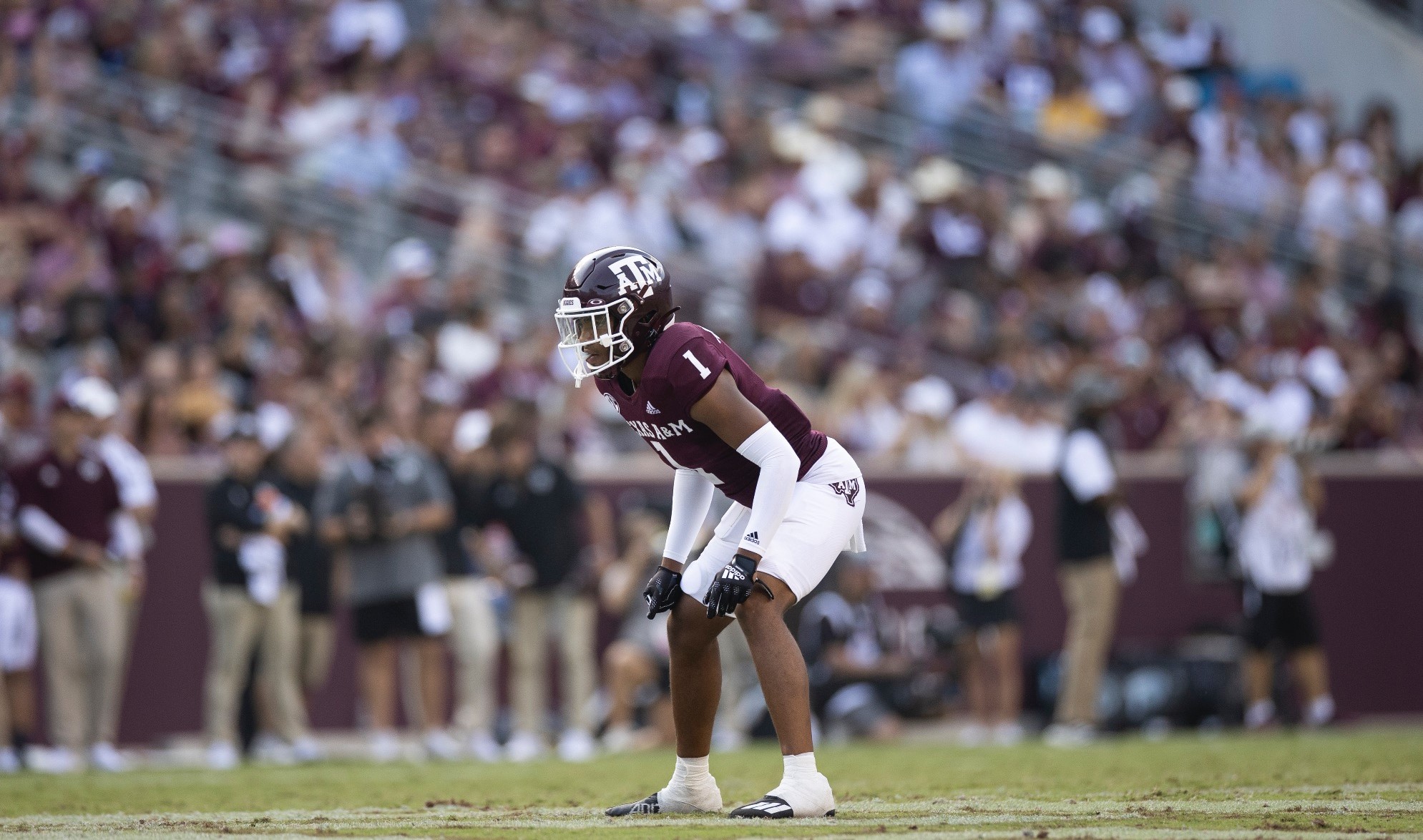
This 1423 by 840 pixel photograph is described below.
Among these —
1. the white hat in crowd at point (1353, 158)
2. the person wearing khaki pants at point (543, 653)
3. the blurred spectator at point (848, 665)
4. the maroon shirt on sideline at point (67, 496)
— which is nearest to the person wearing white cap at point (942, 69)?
the white hat in crowd at point (1353, 158)

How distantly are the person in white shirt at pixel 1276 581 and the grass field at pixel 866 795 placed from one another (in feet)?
3.92

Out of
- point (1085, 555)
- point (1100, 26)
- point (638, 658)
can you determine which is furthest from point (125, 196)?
point (1100, 26)

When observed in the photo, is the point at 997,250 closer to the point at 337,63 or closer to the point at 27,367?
the point at 337,63

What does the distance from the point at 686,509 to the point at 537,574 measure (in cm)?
641

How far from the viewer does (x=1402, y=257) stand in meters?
20.2

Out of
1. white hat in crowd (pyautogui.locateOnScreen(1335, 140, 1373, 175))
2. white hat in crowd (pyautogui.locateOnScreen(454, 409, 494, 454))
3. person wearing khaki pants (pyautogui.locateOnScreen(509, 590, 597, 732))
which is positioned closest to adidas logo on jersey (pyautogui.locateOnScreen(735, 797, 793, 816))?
person wearing khaki pants (pyautogui.locateOnScreen(509, 590, 597, 732))

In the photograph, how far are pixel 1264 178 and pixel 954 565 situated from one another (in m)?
8.99

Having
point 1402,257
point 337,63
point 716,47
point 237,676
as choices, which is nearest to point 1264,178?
point 1402,257

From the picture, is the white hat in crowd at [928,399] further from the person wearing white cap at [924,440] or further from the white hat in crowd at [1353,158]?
the white hat in crowd at [1353,158]

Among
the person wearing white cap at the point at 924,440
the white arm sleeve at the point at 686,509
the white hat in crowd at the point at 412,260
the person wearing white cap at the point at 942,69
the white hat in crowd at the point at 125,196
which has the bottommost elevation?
the white arm sleeve at the point at 686,509

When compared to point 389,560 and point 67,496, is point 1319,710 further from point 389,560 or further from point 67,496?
point 67,496

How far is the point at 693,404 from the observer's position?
6906 mm

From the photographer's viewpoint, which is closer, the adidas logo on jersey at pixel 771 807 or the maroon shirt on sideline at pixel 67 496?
the adidas logo on jersey at pixel 771 807

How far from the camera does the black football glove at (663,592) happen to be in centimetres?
725
